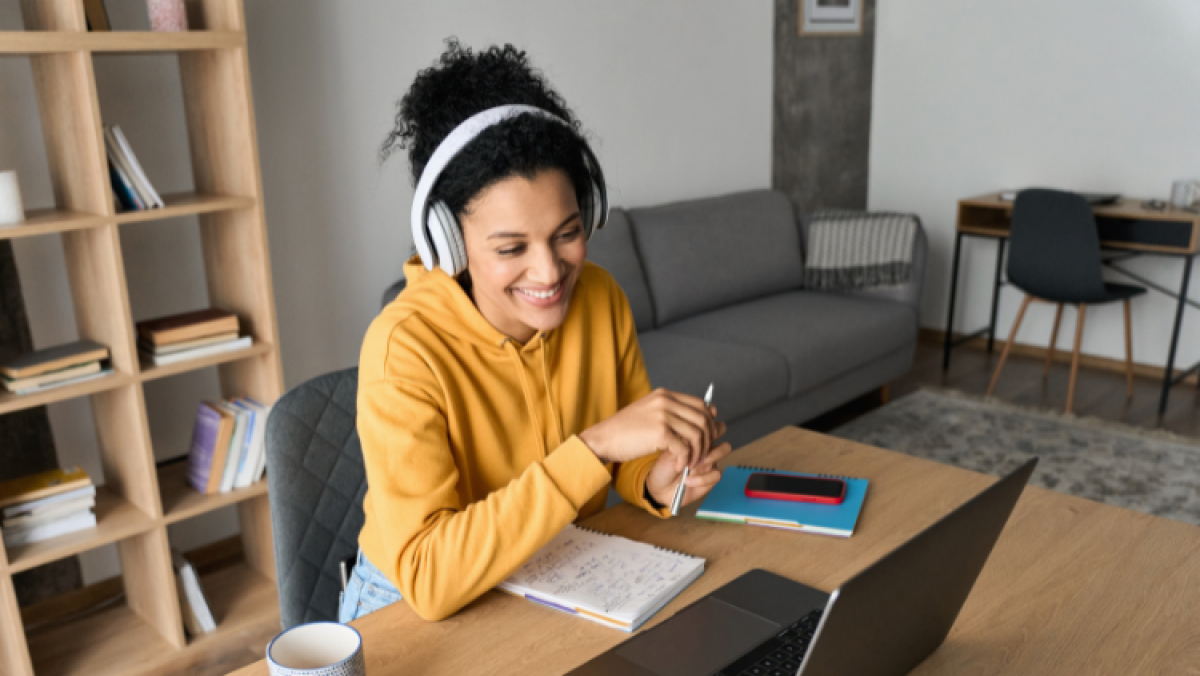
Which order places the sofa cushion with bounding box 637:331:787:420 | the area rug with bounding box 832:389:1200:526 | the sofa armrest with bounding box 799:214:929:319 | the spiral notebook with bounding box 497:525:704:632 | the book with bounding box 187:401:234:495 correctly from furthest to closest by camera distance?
the sofa armrest with bounding box 799:214:929:319 → the area rug with bounding box 832:389:1200:526 → the sofa cushion with bounding box 637:331:787:420 → the book with bounding box 187:401:234:495 → the spiral notebook with bounding box 497:525:704:632

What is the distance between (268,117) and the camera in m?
2.47

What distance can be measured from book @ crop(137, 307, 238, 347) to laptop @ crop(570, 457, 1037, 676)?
155 cm

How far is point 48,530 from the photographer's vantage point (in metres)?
1.94

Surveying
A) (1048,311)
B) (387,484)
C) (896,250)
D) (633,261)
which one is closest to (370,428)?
(387,484)

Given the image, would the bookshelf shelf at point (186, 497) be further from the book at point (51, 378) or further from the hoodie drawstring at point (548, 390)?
the hoodie drawstring at point (548, 390)

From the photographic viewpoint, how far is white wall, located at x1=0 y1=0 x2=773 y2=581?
2.20 m

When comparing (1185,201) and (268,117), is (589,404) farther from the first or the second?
(1185,201)

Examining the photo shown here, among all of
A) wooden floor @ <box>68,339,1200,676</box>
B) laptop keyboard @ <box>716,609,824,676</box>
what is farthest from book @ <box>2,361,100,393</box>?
wooden floor @ <box>68,339,1200,676</box>

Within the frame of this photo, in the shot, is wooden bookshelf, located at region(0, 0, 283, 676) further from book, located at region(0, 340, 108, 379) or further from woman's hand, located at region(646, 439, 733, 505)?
woman's hand, located at region(646, 439, 733, 505)

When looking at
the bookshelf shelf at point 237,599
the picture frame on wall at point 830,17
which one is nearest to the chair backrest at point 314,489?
the bookshelf shelf at point 237,599

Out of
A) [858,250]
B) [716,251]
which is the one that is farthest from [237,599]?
[858,250]

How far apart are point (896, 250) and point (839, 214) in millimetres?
324

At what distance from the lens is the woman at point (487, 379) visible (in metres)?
0.97

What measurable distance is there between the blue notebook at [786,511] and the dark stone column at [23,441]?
70.3 inches
